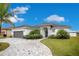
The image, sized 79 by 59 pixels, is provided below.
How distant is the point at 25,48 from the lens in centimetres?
404

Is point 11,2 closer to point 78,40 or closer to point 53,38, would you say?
point 53,38

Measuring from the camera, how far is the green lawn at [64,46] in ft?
13.1

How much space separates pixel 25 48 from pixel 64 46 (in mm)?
453

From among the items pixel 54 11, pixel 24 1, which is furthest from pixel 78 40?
pixel 24 1

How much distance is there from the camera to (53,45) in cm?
405

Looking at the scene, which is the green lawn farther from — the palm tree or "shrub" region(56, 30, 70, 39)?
the palm tree

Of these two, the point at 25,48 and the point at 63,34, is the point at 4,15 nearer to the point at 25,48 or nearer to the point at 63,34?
the point at 25,48

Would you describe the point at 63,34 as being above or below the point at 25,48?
above

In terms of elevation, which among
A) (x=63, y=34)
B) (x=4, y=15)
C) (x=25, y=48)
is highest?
(x=4, y=15)

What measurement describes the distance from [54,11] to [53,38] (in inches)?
12.5

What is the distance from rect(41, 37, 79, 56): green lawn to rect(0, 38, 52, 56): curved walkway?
0.07 m

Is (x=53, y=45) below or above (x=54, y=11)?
below

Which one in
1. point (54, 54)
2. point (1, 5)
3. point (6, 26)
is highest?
point (1, 5)

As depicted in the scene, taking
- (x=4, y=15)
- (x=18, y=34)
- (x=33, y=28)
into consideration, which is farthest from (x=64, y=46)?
(x=4, y=15)
